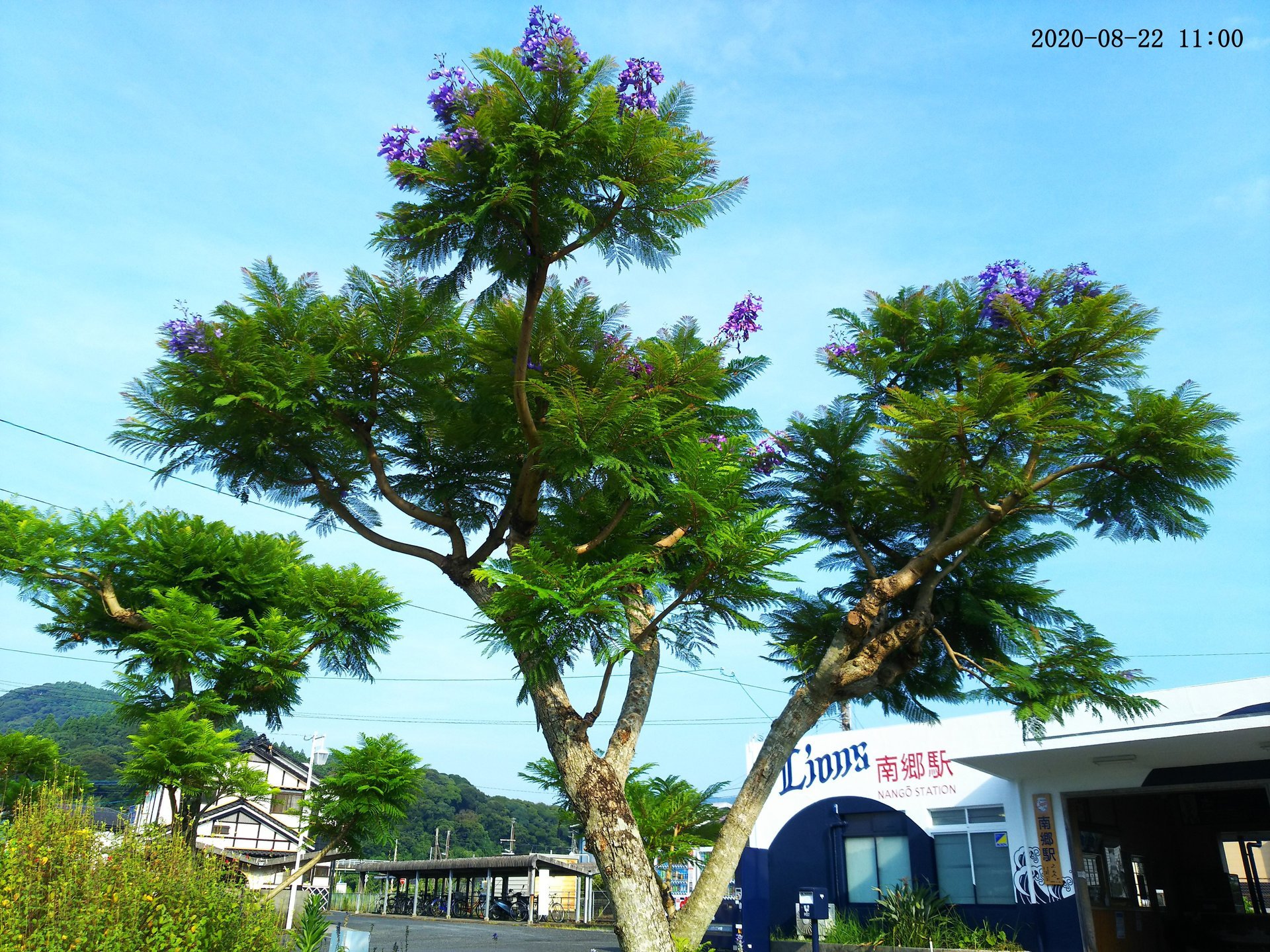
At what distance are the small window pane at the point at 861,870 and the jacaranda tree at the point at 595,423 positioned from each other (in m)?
8.22

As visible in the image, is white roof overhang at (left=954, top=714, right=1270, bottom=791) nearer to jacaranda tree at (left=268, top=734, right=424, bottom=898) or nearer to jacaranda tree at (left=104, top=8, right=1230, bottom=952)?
jacaranda tree at (left=104, top=8, right=1230, bottom=952)

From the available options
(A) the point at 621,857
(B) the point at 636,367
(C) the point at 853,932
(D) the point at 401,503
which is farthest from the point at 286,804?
(B) the point at 636,367

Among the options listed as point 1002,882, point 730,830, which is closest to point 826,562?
point 730,830

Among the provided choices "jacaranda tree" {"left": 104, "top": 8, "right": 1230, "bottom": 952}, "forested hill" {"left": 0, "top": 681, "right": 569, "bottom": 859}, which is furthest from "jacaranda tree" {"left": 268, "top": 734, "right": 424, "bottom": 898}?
"forested hill" {"left": 0, "top": 681, "right": 569, "bottom": 859}

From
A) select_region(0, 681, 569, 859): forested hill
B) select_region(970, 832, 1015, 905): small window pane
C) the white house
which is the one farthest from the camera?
select_region(0, 681, 569, 859): forested hill

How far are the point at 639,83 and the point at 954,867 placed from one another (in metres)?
12.9

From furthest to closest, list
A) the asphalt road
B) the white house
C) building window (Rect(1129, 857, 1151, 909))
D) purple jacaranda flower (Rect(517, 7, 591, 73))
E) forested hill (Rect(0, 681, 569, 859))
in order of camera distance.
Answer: forested hill (Rect(0, 681, 569, 859))
the white house
the asphalt road
building window (Rect(1129, 857, 1151, 909))
purple jacaranda flower (Rect(517, 7, 591, 73))

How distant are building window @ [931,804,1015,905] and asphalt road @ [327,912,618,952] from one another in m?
5.56

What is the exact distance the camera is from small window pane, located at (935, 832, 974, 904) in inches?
531

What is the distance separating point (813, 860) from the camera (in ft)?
50.9

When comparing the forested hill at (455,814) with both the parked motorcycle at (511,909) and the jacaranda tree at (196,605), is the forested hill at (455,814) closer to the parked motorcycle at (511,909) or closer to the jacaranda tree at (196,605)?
the parked motorcycle at (511,909)

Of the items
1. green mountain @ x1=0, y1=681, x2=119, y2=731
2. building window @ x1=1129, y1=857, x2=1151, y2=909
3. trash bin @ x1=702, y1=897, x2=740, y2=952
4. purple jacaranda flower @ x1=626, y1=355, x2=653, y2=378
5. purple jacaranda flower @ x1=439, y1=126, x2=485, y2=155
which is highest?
green mountain @ x1=0, y1=681, x2=119, y2=731

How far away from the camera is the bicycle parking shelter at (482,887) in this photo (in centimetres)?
3388

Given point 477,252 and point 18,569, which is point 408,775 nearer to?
point 18,569
